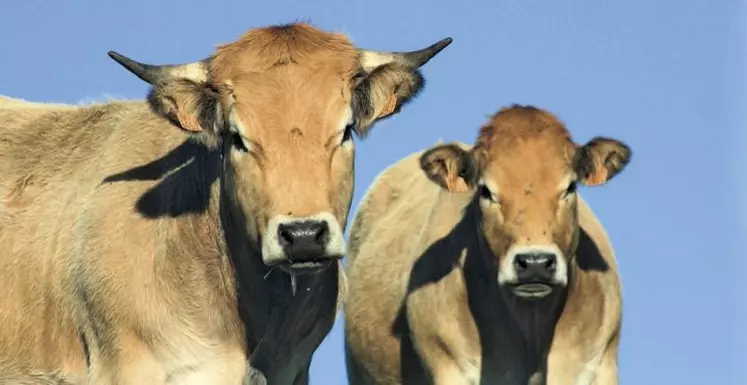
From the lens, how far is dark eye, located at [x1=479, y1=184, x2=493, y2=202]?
1319 centimetres

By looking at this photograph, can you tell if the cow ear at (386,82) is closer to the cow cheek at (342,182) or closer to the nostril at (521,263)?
the cow cheek at (342,182)

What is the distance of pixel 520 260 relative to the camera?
40.8ft

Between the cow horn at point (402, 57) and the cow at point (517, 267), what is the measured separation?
2.29 metres

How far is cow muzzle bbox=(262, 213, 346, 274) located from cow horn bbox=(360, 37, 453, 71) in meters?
1.42

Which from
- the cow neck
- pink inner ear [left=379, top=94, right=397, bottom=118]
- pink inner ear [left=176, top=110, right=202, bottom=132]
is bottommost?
the cow neck

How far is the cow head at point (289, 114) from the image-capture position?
9.45 m

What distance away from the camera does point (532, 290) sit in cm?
1243

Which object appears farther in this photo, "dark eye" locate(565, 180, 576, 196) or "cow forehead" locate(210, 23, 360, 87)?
"dark eye" locate(565, 180, 576, 196)

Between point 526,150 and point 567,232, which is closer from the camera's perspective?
point 567,232

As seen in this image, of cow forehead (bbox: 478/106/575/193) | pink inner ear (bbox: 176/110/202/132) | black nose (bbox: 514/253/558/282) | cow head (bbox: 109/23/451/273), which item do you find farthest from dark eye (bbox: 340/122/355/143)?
cow forehead (bbox: 478/106/575/193)

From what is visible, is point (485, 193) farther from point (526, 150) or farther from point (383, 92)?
point (383, 92)

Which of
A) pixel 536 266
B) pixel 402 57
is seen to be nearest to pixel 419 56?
pixel 402 57

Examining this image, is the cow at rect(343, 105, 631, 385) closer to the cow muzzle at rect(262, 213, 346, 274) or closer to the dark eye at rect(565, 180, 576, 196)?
the dark eye at rect(565, 180, 576, 196)

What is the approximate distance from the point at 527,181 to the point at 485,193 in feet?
1.39
